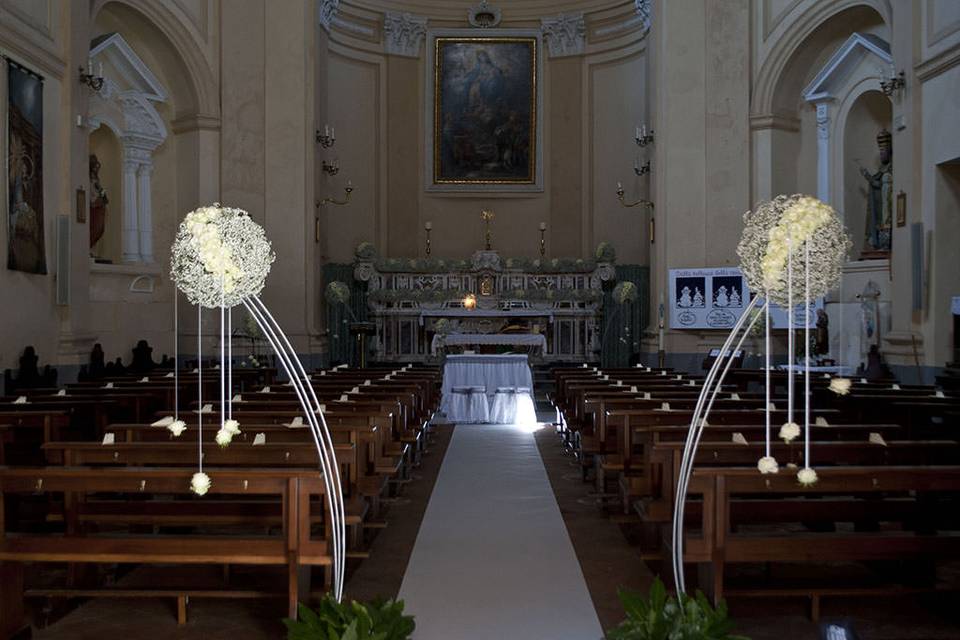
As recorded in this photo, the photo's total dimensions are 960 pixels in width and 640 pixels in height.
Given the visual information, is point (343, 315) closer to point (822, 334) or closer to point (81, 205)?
point (81, 205)

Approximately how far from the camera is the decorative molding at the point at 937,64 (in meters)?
11.4

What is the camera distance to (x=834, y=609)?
500 centimetres

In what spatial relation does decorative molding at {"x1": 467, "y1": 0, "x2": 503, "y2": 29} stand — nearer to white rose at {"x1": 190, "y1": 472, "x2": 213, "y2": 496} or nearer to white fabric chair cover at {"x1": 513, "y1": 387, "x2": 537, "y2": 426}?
white fabric chair cover at {"x1": 513, "y1": 387, "x2": 537, "y2": 426}

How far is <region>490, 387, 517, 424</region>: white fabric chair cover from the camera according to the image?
14047 mm

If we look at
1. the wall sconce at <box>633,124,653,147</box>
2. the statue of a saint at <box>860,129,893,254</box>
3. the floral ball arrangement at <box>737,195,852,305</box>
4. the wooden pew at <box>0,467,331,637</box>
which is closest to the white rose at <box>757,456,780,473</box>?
the floral ball arrangement at <box>737,195,852,305</box>

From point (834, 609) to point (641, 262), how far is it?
16.8 metres

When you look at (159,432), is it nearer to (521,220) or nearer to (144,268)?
(144,268)

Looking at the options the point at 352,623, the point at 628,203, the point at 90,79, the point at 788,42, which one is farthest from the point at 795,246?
the point at 628,203

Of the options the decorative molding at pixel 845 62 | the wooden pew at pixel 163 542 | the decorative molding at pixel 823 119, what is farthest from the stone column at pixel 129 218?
the wooden pew at pixel 163 542

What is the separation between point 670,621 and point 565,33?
64.7 ft

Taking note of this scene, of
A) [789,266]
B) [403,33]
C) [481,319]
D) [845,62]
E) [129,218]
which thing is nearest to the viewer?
[789,266]

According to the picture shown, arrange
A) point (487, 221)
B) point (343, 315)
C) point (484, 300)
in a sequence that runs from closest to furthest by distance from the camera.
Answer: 1. point (484, 300)
2. point (343, 315)
3. point (487, 221)

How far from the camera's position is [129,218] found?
54.0 feet

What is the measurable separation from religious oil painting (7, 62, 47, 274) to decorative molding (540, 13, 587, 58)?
12.8 meters
